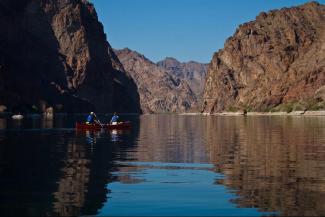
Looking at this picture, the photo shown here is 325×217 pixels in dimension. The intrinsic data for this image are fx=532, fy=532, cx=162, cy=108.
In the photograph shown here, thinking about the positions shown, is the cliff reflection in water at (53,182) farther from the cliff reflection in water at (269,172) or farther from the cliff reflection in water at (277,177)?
the cliff reflection in water at (277,177)

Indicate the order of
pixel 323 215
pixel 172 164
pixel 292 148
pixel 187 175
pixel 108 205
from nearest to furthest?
pixel 323 215, pixel 108 205, pixel 187 175, pixel 172 164, pixel 292 148

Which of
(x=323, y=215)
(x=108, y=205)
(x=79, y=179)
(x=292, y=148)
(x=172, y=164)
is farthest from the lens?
(x=292, y=148)

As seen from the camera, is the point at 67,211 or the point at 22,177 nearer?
the point at 67,211

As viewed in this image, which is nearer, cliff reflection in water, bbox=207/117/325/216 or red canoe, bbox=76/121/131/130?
cliff reflection in water, bbox=207/117/325/216

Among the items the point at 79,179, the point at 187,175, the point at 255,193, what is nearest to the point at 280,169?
the point at 187,175

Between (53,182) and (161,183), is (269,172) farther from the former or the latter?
(53,182)

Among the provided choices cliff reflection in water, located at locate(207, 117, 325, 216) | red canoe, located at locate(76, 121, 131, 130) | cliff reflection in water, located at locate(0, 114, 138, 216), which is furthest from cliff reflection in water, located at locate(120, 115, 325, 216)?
red canoe, located at locate(76, 121, 131, 130)

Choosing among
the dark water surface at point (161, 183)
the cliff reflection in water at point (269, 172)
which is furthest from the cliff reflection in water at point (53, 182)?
the cliff reflection in water at point (269, 172)

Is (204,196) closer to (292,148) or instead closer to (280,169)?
(280,169)

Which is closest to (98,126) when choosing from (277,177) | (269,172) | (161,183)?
(269,172)

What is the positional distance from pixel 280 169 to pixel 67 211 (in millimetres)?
16249

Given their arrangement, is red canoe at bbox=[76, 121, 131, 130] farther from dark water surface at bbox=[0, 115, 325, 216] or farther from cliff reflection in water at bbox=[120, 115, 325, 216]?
dark water surface at bbox=[0, 115, 325, 216]

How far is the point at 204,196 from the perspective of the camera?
2295 cm

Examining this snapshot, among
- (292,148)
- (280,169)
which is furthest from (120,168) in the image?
(292,148)
